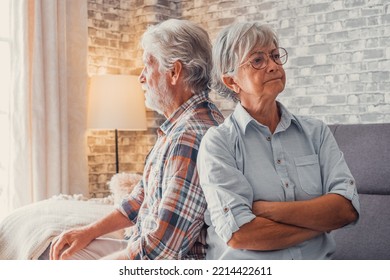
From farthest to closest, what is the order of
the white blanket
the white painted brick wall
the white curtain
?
1. the white curtain
2. the white painted brick wall
3. the white blanket

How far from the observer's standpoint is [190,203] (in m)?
1.34

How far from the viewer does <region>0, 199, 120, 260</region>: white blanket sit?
1.93 meters

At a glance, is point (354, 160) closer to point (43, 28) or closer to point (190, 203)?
point (190, 203)

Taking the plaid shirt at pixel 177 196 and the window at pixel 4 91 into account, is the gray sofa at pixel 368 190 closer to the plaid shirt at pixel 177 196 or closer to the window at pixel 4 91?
the plaid shirt at pixel 177 196

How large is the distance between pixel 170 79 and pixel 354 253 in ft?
3.01

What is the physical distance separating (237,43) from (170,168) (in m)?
0.30

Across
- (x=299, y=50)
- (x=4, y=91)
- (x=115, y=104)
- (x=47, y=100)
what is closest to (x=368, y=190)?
(x=299, y=50)

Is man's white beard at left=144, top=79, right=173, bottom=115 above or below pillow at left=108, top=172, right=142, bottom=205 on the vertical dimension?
above

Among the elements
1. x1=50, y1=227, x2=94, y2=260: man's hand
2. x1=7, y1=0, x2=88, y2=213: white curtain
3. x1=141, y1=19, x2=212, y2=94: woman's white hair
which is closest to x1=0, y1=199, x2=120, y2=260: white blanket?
x1=50, y1=227, x2=94, y2=260: man's hand

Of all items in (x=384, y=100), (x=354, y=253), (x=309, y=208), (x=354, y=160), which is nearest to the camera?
(x=309, y=208)

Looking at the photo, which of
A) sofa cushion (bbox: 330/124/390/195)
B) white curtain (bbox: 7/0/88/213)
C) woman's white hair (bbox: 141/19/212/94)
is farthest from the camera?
white curtain (bbox: 7/0/88/213)

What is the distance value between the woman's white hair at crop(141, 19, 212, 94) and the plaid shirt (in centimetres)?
6

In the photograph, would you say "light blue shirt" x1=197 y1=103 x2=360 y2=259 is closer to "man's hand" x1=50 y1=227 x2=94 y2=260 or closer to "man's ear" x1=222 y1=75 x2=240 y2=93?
"man's ear" x1=222 y1=75 x2=240 y2=93

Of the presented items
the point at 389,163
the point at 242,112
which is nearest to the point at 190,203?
the point at 242,112
